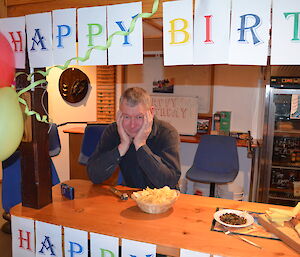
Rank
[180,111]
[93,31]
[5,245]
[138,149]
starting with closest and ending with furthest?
[93,31], [138,149], [5,245], [180,111]

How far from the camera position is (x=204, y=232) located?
51.8 inches

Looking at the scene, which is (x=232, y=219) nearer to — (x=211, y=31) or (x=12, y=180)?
(x=211, y=31)

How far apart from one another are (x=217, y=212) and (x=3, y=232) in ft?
A: 8.89

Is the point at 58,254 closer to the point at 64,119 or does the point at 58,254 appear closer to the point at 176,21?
the point at 176,21

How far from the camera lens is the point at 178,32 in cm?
112

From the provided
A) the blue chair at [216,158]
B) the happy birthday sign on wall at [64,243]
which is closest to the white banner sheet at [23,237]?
the happy birthday sign on wall at [64,243]

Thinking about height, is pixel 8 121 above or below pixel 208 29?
below

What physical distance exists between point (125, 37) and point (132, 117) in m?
0.79

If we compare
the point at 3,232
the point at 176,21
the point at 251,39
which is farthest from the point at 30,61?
the point at 3,232

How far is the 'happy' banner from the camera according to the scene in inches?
40.1

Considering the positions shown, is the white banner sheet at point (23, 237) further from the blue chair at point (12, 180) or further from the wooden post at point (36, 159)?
the blue chair at point (12, 180)

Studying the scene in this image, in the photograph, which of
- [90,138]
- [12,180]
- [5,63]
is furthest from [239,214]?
[90,138]

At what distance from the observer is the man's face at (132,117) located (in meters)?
1.90

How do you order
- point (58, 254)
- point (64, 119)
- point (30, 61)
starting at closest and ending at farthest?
point (58, 254) < point (30, 61) < point (64, 119)
